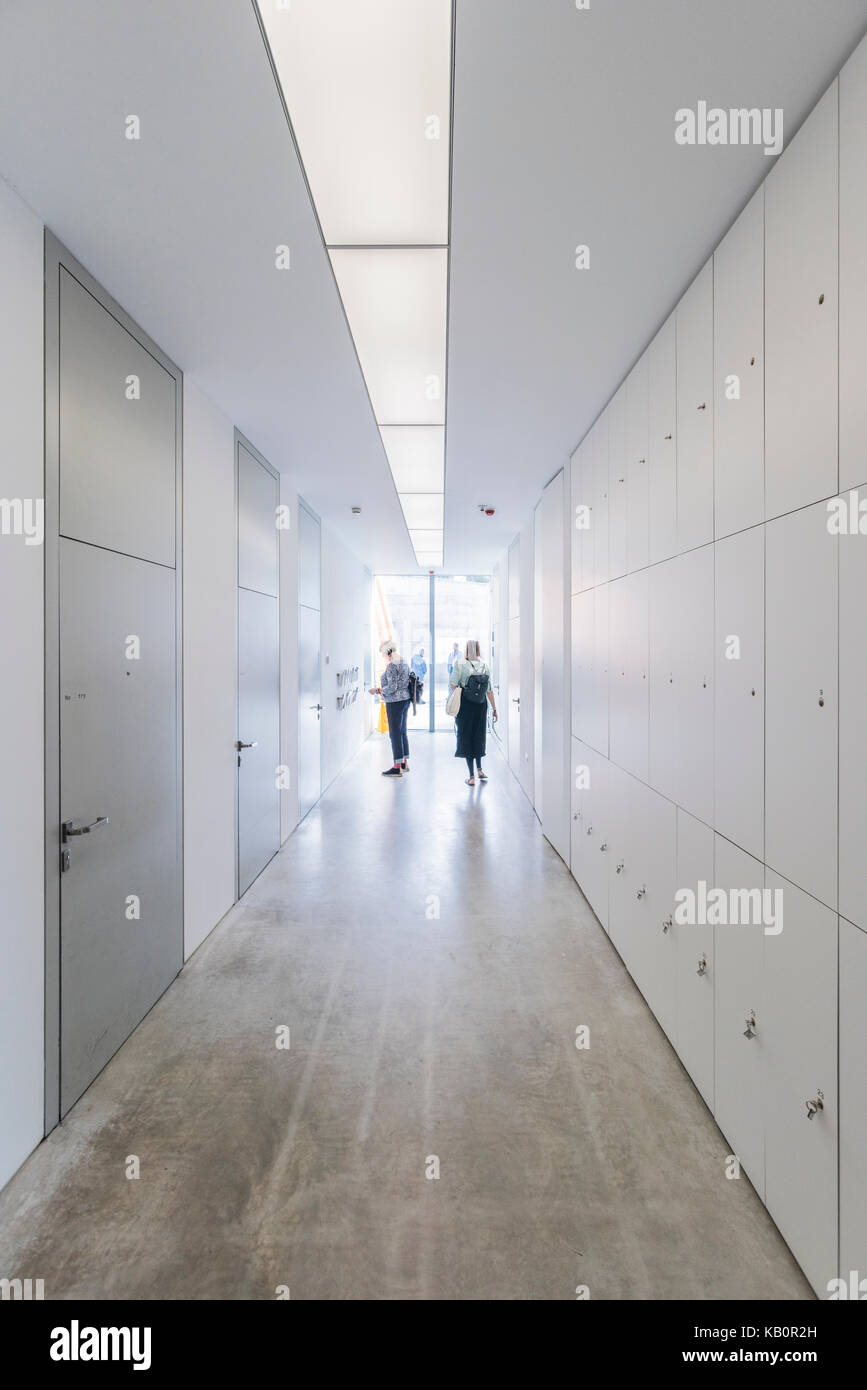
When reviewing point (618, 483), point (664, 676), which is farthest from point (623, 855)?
point (618, 483)

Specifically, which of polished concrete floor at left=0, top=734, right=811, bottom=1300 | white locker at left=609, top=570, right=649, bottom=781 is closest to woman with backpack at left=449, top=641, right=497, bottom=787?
white locker at left=609, top=570, right=649, bottom=781

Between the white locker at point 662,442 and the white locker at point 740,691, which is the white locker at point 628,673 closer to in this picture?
the white locker at point 662,442

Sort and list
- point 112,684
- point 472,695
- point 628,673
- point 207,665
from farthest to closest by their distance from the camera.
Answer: point 472,695
point 207,665
point 628,673
point 112,684

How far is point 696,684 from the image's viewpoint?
7.50 feet

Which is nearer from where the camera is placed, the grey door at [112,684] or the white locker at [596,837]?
the grey door at [112,684]

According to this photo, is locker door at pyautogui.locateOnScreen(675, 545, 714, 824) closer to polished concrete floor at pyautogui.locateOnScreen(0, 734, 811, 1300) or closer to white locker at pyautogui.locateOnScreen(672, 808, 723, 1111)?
white locker at pyautogui.locateOnScreen(672, 808, 723, 1111)

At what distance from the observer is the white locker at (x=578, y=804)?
13.8 ft

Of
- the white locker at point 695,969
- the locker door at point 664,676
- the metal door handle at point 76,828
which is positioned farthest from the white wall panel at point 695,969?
the metal door handle at point 76,828

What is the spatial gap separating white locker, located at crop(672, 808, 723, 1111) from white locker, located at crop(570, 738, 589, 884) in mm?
1742

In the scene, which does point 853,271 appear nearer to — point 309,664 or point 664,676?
point 664,676

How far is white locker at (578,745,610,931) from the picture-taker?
3.58 meters

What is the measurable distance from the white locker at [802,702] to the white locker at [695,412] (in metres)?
0.53

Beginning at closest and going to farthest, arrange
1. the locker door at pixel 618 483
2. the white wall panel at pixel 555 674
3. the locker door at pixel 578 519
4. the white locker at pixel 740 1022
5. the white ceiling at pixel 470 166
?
the white ceiling at pixel 470 166, the white locker at pixel 740 1022, the locker door at pixel 618 483, the locker door at pixel 578 519, the white wall panel at pixel 555 674

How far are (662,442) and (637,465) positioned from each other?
Result: 34 cm
